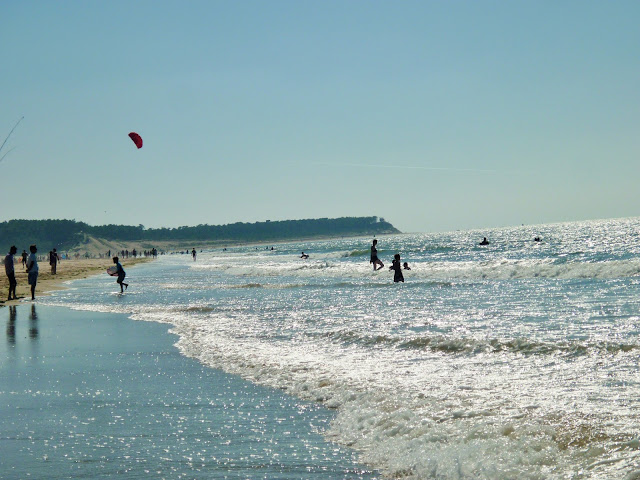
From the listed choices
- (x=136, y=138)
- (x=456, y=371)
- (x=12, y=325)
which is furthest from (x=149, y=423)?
(x=136, y=138)

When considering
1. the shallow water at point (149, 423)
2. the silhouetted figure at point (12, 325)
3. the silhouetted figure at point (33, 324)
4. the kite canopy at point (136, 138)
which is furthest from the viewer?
the kite canopy at point (136, 138)

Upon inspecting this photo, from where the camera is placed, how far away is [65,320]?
15719 millimetres

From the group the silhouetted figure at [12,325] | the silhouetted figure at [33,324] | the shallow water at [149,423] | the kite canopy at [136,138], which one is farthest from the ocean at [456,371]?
the kite canopy at [136,138]

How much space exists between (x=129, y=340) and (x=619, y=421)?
9.02 metres

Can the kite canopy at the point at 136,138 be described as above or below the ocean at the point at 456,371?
above

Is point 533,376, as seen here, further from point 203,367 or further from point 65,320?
point 65,320

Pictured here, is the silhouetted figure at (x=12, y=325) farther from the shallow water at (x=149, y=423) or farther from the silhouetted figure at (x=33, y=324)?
the shallow water at (x=149, y=423)

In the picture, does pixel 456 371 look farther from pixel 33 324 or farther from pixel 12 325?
pixel 12 325

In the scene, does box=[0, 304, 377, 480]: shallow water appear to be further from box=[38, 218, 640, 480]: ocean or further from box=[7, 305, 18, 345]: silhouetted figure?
box=[7, 305, 18, 345]: silhouetted figure

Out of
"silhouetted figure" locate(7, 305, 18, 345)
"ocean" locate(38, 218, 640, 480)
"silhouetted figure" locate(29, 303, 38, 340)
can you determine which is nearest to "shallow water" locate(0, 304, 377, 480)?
"ocean" locate(38, 218, 640, 480)

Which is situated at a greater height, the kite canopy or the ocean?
the kite canopy

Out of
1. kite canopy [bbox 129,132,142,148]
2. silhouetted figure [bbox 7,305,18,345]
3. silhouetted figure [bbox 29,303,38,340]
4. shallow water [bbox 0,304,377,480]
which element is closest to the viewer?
shallow water [bbox 0,304,377,480]

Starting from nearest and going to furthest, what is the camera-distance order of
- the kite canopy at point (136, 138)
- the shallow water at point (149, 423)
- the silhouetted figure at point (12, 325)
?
the shallow water at point (149, 423) → the silhouetted figure at point (12, 325) → the kite canopy at point (136, 138)

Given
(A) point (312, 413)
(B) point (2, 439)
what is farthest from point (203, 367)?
(B) point (2, 439)
